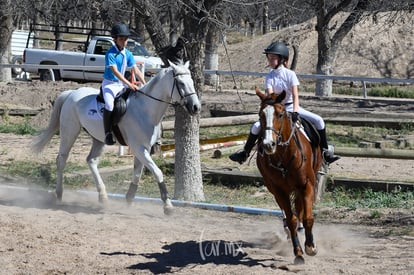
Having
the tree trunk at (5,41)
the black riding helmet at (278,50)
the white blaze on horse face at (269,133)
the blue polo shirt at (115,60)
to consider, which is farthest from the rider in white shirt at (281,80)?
the tree trunk at (5,41)

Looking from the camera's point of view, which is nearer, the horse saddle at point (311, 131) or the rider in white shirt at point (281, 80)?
the rider in white shirt at point (281, 80)

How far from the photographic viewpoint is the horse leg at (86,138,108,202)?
39.7ft

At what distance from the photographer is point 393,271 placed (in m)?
7.93

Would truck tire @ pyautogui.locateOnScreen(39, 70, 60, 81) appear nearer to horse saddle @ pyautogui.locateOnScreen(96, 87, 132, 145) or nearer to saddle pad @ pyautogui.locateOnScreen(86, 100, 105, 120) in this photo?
saddle pad @ pyautogui.locateOnScreen(86, 100, 105, 120)

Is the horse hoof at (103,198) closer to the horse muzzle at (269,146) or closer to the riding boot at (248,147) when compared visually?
the riding boot at (248,147)

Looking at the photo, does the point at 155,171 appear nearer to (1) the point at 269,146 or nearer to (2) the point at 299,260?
(2) the point at 299,260

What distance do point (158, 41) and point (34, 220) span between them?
3.32 meters

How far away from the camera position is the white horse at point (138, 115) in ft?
36.3

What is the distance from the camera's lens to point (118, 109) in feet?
38.2

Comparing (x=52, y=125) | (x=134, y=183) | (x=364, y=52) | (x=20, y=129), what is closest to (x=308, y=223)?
(x=134, y=183)

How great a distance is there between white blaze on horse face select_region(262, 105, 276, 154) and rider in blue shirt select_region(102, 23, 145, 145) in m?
3.90

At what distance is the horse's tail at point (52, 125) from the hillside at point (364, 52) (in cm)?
2587

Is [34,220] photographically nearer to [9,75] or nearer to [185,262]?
[185,262]

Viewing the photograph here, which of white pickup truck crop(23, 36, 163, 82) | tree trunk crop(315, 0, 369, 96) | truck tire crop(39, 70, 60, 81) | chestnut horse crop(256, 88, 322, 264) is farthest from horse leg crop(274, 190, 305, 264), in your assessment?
truck tire crop(39, 70, 60, 81)
